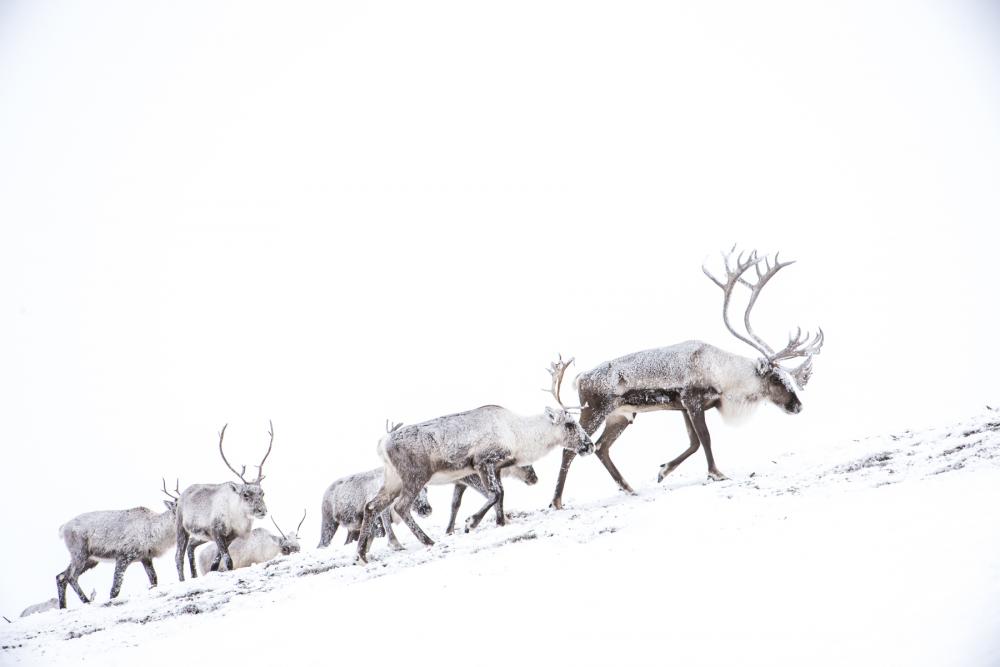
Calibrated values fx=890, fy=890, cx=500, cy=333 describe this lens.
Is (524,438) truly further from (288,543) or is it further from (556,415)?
(288,543)

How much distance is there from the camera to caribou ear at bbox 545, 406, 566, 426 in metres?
12.4

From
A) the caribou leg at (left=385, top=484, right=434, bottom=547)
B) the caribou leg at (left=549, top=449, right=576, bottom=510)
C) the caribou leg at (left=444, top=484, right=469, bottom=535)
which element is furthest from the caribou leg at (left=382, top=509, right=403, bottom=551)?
the caribou leg at (left=549, top=449, right=576, bottom=510)

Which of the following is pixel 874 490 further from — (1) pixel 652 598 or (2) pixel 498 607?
(2) pixel 498 607

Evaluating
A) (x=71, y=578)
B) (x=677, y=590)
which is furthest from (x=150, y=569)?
(x=677, y=590)

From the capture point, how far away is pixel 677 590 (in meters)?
6.65

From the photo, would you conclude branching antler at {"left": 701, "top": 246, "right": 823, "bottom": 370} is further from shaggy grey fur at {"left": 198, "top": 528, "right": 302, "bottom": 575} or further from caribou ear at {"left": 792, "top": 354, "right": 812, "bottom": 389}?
shaggy grey fur at {"left": 198, "top": 528, "right": 302, "bottom": 575}

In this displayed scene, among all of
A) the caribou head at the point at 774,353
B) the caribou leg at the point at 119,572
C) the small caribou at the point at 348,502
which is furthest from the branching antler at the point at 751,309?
the caribou leg at the point at 119,572

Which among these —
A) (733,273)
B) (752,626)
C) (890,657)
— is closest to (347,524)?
(733,273)

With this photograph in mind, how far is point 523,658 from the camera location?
6.10 m

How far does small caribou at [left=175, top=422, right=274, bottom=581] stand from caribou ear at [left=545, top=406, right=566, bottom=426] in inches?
188

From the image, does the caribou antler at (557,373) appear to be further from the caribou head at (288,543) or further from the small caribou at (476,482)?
the caribou head at (288,543)

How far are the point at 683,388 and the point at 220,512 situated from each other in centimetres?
779

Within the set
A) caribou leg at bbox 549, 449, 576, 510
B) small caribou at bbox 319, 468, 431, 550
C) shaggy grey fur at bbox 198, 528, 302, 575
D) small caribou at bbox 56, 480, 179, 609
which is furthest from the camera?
shaggy grey fur at bbox 198, 528, 302, 575

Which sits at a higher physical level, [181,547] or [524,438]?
[524,438]
